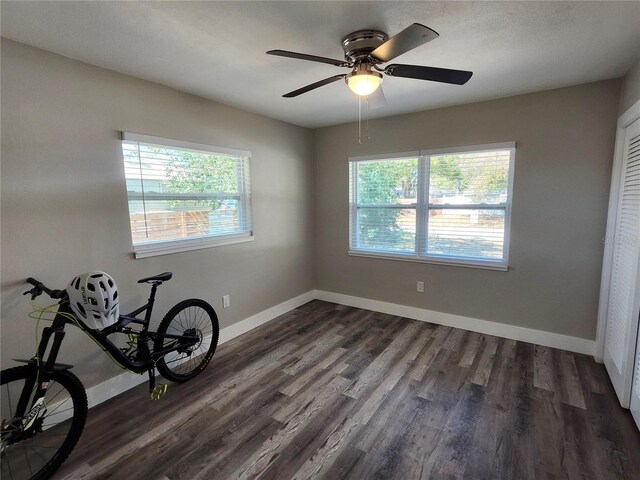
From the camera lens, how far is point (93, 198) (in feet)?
7.29

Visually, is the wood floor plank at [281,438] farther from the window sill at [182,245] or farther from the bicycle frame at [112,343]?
the window sill at [182,245]

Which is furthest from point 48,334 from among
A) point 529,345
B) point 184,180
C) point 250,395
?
point 529,345

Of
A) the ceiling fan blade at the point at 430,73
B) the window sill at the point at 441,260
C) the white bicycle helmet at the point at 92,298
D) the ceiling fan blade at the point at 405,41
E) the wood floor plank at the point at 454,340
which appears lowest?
the wood floor plank at the point at 454,340

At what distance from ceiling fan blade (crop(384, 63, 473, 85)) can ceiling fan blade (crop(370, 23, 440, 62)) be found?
8 cm

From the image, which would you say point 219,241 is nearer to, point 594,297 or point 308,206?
point 308,206

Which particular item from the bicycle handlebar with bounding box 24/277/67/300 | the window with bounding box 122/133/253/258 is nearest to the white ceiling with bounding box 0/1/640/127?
the window with bounding box 122/133/253/258

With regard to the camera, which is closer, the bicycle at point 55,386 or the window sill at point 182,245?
the bicycle at point 55,386

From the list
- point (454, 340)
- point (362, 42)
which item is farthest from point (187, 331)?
point (454, 340)

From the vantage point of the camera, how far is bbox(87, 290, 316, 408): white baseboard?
229 cm

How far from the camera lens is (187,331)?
102 inches

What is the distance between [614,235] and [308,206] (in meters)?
3.20

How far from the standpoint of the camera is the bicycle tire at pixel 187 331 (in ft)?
8.06

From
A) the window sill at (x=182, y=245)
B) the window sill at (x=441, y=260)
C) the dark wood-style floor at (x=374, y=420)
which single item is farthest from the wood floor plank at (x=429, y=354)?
the window sill at (x=182, y=245)

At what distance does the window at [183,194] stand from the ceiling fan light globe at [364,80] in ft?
5.57
